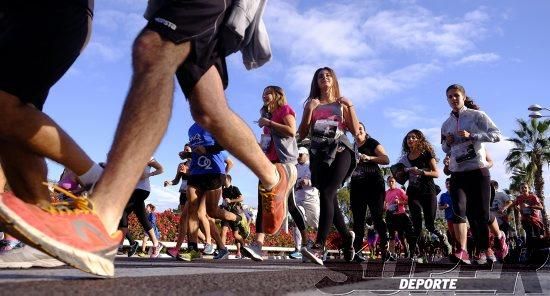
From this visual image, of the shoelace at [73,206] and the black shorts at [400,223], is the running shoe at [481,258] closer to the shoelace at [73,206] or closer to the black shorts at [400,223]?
the black shorts at [400,223]

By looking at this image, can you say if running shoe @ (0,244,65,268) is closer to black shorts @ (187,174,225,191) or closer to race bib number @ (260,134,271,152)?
race bib number @ (260,134,271,152)

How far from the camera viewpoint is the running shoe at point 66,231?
159 cm

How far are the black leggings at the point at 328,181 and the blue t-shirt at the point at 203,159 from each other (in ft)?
5.09

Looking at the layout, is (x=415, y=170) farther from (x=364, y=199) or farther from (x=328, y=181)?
(x=328, y=181)

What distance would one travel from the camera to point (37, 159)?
2576 millimetres

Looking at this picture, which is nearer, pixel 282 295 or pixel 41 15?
pixel 282 295

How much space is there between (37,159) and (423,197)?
5981 millimetres

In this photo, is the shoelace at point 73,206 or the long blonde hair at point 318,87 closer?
the shoelace at point 73,206

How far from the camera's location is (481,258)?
608 centimetres

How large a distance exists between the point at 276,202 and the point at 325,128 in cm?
275

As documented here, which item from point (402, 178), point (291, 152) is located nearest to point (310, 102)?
point (291, 152)

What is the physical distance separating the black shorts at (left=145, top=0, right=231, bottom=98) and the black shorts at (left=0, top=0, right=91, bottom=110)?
1.53 ft

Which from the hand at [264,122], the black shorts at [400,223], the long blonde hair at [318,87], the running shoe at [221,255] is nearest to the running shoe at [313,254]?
the hand at [264,122]

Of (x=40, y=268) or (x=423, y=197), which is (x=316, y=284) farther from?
(x=423, y=197)
